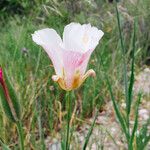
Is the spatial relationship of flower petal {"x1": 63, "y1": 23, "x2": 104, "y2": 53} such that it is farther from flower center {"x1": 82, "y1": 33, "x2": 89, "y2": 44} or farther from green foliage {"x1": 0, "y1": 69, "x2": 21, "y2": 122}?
green foliage {"x1": 0, "y1": 69, "x2": 21, "y2": 122}

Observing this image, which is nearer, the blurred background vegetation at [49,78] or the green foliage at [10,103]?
the green foliage at [10,103]

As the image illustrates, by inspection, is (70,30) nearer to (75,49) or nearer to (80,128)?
(75,49)

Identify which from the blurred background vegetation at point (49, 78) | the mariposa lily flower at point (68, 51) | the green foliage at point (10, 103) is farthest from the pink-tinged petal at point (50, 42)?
the blurred background vegetation at point (49, 78)

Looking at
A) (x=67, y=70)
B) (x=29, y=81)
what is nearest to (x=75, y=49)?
(x=67, y=70)

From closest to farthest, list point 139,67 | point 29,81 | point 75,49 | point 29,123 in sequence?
point 75,49, point 29,123, point 29,81, point 139,67

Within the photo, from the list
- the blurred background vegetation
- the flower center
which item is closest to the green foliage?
the flower center

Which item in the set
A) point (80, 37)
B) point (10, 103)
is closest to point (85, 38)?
point (80, 37)

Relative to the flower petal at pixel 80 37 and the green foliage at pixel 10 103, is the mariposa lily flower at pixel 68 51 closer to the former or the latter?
the flower petal at pixel 80 37
